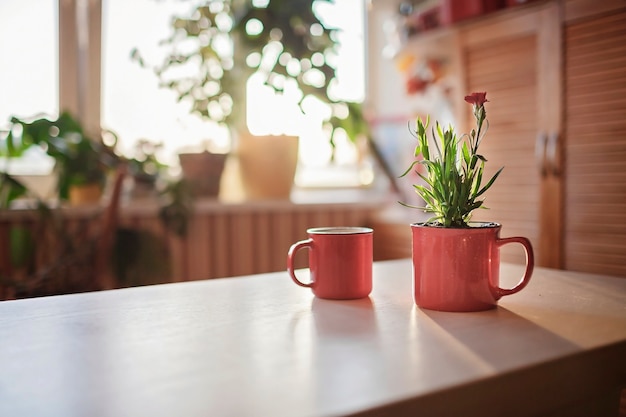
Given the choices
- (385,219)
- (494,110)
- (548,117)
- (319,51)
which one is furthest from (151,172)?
(548,117)

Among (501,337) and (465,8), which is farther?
(465,8)

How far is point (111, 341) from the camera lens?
24.6 inches

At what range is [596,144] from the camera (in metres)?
1.59

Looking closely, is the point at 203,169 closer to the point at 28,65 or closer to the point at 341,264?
the point at 28,65

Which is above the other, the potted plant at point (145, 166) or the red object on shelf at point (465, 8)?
the red object on shelf at point (465, 8)

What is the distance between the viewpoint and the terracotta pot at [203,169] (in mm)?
2182

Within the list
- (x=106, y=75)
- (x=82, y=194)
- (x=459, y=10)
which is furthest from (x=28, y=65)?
(x=459, y=10)

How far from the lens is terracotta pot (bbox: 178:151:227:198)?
2.18m

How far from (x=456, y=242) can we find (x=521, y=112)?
1.18 metres

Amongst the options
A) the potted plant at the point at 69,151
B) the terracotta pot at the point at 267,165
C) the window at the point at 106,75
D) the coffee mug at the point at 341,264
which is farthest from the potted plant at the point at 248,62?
the coffee mug at the point at 341,264

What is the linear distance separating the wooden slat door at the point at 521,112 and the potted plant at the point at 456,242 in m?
1.01

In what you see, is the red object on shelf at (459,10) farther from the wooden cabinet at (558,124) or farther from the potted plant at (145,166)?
the potted plant at (145,166)

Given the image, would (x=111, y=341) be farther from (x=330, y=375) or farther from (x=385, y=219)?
(x=385, y=219)

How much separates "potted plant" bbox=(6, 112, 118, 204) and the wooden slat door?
1193 mm
